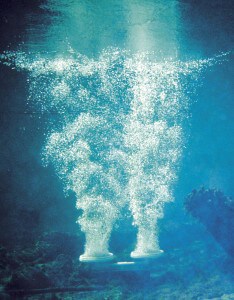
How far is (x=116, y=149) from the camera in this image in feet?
52.1

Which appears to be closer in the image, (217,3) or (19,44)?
(217,3)

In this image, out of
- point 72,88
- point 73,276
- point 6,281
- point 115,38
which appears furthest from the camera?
point 72,88

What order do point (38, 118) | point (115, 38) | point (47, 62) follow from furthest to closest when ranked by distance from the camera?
point (38, 118), point (47, 62), point (115, 38)

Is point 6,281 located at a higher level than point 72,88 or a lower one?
lower

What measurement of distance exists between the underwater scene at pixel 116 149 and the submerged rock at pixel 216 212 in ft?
0.07

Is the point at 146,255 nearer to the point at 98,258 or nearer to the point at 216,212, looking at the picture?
the point at 98,258

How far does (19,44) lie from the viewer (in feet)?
27.5

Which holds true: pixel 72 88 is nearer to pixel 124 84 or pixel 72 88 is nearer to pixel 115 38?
pixel 124 84

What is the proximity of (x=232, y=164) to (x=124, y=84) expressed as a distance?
9340 mm

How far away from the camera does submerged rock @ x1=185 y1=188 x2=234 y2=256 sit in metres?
5.45

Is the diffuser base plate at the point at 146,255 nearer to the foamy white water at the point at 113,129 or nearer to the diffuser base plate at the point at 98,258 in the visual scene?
the diffuser base plate at the point at 98,258

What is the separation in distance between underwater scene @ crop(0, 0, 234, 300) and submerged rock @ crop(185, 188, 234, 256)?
0.02 meters

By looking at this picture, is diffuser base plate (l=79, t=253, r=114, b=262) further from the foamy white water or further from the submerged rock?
the submerged rock

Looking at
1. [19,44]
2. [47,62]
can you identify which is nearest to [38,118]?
[47,62]
